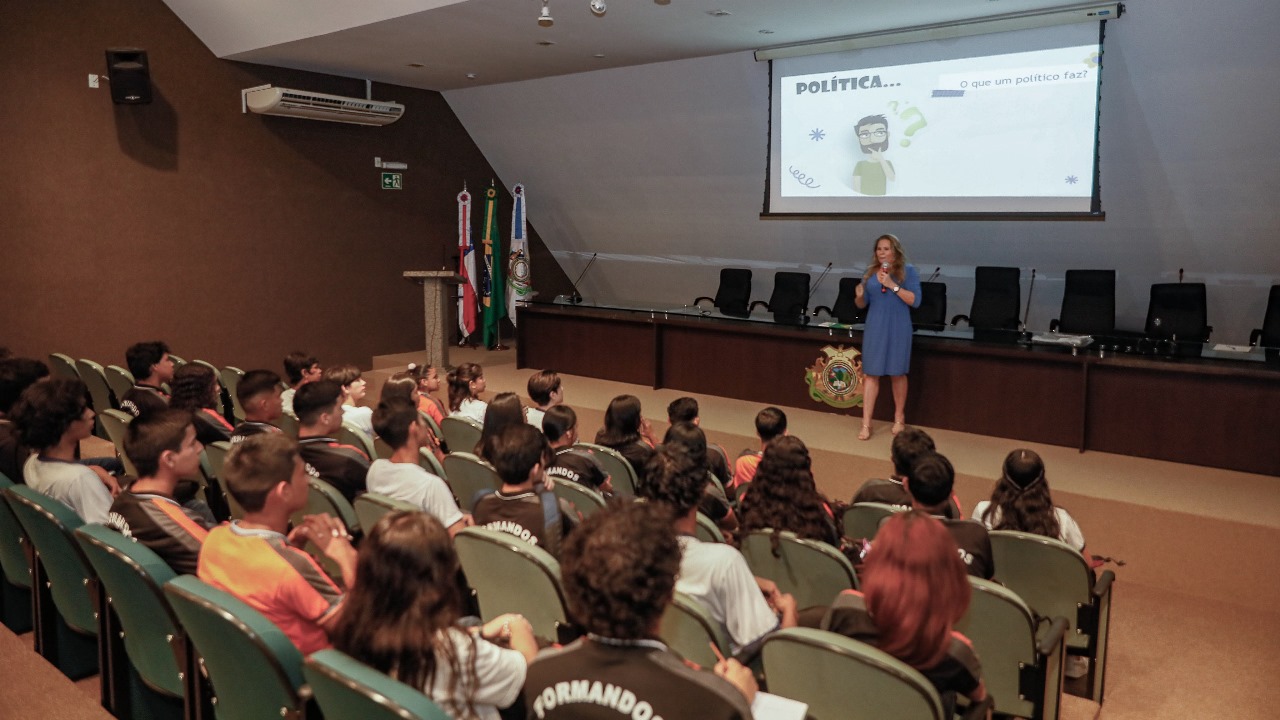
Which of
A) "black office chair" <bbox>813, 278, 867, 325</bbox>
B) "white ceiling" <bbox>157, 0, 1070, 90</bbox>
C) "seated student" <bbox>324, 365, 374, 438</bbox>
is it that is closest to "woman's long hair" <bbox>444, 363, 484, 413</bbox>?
"seated student" <bbox>324, 365, 374, 438</bbox>

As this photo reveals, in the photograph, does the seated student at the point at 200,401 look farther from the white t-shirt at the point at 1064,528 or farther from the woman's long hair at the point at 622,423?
the white t-shirt at the point at 1064,528

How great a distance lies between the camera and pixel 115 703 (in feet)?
8.11

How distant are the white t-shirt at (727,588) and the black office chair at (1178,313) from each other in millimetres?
5228

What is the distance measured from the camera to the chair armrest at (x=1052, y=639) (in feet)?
7.66

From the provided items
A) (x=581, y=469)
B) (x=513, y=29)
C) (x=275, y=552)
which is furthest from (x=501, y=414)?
(x=513, y=29)

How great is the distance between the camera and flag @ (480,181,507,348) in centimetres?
926

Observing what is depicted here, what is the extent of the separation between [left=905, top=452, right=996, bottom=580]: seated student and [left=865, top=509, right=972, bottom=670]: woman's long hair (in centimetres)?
78

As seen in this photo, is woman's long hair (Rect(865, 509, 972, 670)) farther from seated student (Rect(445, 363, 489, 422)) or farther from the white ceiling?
the white ceiling

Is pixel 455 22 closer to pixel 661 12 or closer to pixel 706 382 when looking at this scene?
pixel 661 12

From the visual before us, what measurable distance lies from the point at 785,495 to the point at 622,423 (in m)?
1.16

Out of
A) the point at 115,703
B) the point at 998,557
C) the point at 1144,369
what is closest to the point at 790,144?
the point at 1144,369

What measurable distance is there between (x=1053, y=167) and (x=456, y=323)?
20.5 ft

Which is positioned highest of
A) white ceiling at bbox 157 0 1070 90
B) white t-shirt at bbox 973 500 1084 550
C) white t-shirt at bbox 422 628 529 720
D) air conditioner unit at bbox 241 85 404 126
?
white ceiling at bbox 157 0 1070 90

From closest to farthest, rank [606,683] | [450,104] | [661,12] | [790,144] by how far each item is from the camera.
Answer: [606,683], [661,12], [790,144], [450,104]
